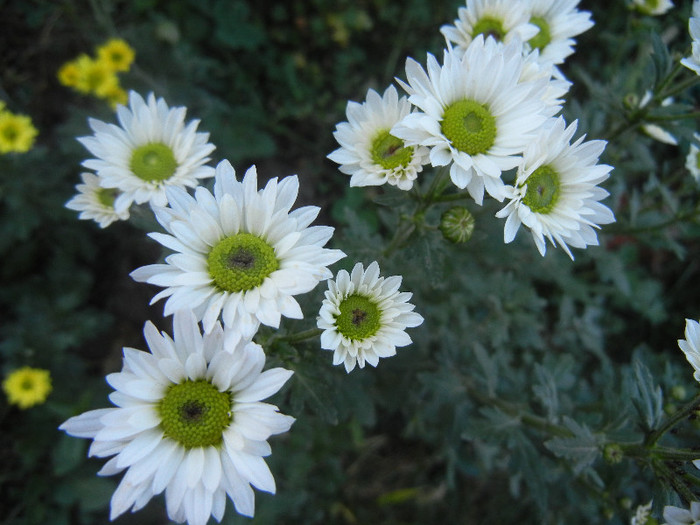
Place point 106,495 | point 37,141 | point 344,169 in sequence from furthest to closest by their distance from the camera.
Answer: point 37,141
point 106,495
point 344,169

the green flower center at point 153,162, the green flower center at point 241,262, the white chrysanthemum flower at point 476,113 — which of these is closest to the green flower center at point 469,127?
the white chrysanthemum flower at point 476,113

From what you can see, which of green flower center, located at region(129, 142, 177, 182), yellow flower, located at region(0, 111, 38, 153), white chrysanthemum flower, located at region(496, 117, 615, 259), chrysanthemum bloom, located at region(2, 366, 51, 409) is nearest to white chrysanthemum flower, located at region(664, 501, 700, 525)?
white chrysanthemum flower, located at region(496, 117, 615, 259)

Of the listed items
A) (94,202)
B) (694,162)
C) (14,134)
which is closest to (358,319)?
(94,202)

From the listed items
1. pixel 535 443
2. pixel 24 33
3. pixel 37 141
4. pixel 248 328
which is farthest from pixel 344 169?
pixel 24 33

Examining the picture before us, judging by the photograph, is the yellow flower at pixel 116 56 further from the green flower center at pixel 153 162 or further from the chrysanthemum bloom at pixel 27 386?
the chrysanthemum bloom at pixel 27 386

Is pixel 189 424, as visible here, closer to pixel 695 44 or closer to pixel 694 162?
pixel 695 44

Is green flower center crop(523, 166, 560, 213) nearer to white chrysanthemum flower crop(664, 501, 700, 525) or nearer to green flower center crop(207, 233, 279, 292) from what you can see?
green flower center crop(207, 233, 279, 292)

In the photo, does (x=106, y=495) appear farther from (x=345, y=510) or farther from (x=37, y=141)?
(x=37, y=141)
